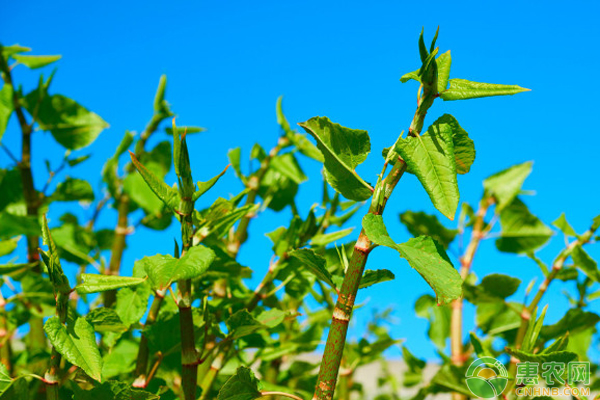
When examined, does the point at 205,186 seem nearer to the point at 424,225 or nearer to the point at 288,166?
the point at 288,166

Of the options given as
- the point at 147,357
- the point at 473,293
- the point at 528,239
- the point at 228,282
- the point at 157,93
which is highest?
the point at 157,93

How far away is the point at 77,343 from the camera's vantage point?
48 centimetres

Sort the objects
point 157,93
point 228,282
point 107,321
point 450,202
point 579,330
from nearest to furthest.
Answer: point 450,202, point 107,321, point 228,282, point 579,330, point 157,93

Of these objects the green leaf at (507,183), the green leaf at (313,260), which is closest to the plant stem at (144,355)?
the green leaf at (313,260)

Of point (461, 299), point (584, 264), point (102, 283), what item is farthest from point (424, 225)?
point (102, 283)

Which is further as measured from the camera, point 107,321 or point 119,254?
point 119,254

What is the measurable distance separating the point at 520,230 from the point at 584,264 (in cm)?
23

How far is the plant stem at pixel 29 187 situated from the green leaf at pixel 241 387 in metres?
0.56

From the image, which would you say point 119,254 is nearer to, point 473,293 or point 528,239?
point 473,293

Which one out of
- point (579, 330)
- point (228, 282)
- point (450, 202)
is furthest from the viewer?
point (579, 330)

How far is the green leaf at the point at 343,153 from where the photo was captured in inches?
18.9

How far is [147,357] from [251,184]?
369 millimetres

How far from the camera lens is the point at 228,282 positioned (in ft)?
2.47

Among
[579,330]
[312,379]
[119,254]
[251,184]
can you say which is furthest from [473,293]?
[119,254]
